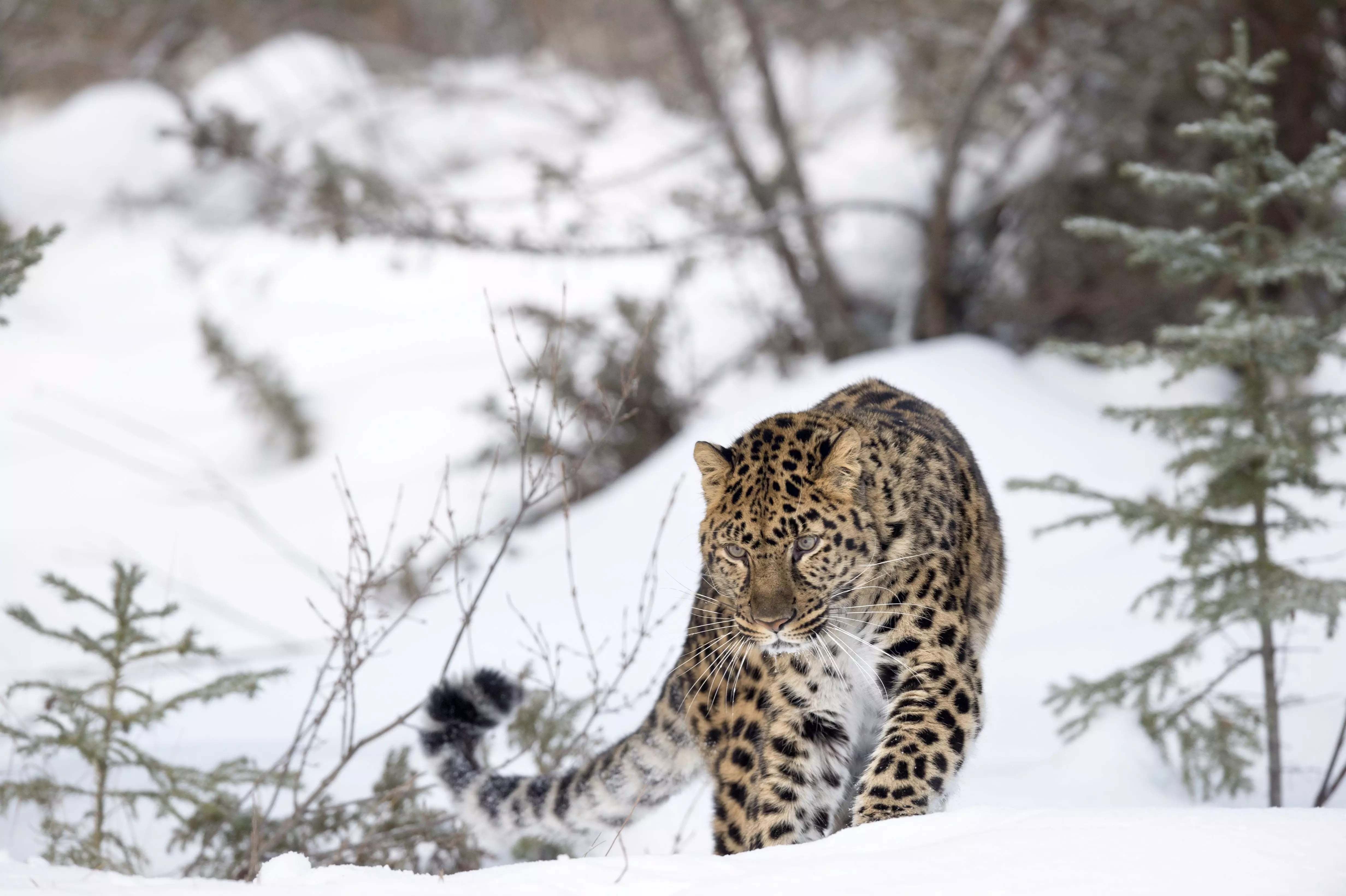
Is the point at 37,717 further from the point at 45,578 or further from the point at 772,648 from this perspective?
the point at 772,648

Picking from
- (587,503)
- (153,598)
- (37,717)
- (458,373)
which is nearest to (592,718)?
(37,717)

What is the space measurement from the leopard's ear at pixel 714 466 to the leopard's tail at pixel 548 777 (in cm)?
87

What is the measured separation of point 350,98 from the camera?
14742 mm

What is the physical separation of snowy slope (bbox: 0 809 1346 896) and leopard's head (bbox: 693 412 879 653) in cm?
69

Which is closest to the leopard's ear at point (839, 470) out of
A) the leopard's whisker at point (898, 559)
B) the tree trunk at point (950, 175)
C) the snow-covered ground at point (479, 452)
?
the leopard's whisker at point (898, 559)

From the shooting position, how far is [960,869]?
2.82 metres

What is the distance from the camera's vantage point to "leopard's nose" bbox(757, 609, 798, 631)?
3.58 m

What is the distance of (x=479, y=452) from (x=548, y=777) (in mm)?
7511

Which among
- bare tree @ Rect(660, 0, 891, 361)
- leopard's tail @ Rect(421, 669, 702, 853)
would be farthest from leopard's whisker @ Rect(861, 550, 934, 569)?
bare tree @ Rect(660, 0, 891, 361)

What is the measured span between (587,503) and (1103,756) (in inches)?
224

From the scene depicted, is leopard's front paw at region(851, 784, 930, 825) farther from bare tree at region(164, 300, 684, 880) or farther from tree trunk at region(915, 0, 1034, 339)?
tree trunk at region(915, 0, 1034, 339)

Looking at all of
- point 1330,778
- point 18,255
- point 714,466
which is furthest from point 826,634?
point 18,255

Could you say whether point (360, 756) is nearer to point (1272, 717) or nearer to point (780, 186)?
point (1272, 717)

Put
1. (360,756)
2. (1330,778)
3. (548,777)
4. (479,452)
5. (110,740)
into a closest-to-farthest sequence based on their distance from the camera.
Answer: (548,777) → (110,740) → (1330,778) → (360,756) → (479,452)
